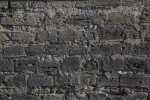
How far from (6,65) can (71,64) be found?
2.57ft

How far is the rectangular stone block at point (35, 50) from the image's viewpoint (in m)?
3.67

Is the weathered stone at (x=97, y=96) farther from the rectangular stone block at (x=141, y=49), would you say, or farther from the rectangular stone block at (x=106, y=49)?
the rectangular stone block at (x=141, y=49)

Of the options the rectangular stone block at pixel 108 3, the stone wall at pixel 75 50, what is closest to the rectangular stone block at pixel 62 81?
the stone wall at pixel 75 50

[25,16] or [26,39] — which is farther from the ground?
[25,16]

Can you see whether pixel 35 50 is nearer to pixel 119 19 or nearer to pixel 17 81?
pixel 17 81

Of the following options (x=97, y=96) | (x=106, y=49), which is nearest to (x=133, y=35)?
(x=106, y=49)

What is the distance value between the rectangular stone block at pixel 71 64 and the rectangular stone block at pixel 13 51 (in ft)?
1.70

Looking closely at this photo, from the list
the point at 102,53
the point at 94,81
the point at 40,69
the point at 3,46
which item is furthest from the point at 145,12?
the point at 3,46

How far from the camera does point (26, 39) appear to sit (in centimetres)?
368

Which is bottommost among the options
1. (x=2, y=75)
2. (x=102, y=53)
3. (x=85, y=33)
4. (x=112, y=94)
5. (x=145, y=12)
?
(x=112, y=94)

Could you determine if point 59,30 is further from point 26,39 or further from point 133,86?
point 133,86

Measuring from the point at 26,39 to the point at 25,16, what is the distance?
279mm

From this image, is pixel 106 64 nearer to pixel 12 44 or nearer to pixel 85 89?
pixel 85 89

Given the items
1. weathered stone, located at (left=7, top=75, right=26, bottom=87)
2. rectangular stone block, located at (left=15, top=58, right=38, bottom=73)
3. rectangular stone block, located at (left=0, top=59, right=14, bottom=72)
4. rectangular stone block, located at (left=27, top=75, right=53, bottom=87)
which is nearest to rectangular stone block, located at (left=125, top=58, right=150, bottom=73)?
rectangular stone block, located at (left=27, top=75, right=53, bottom=87)
